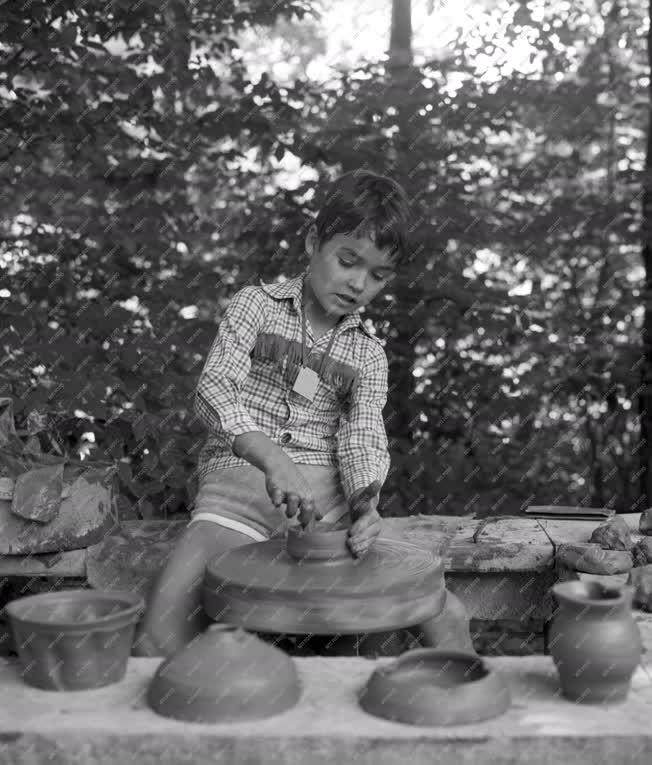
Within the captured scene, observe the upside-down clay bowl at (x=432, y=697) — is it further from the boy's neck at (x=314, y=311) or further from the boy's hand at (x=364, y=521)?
the boy's neck at (x=314, y=311)

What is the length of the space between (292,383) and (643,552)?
1.49m

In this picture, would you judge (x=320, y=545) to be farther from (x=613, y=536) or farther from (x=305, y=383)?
(x=613, y=536)

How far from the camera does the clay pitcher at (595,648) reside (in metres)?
1.96

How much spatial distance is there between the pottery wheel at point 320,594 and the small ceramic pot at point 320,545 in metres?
0.02

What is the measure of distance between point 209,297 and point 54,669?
3.21 m

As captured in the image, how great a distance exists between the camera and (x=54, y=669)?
204 cm

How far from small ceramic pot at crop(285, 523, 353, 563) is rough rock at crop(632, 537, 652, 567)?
1.48 m

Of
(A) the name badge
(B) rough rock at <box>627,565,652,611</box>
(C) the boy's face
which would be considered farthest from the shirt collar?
(B) rough rock at <box>627,565,652,611</box>

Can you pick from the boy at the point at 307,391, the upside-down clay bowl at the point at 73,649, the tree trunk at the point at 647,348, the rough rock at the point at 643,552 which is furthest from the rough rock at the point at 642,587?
the tree trunk at the point at 647,348

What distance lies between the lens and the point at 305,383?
320cm

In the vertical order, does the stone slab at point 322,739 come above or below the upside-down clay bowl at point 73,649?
below

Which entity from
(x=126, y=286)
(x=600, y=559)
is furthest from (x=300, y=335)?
(x=126, y=286)

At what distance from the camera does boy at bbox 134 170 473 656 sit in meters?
2.90

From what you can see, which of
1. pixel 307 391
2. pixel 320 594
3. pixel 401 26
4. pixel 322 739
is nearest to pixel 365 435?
pixel 307 391
